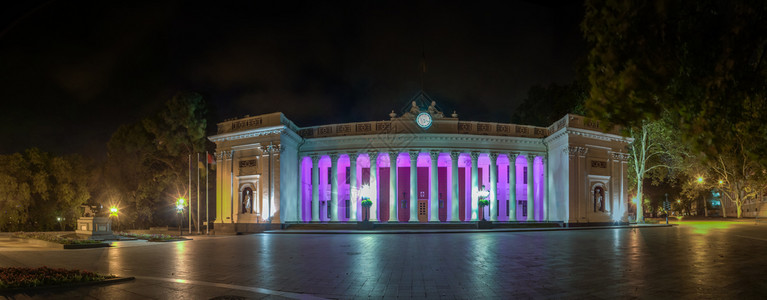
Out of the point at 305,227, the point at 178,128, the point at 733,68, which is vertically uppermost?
the point at 178,128

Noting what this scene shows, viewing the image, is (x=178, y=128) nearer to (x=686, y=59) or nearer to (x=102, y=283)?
(x=102, y=283)

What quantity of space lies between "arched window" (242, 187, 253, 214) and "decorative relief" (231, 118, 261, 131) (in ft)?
18.8

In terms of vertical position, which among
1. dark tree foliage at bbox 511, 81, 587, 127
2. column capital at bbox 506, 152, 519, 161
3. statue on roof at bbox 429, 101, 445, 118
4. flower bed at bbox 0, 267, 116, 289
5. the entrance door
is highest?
dark tree foliage at bbox 511, 81, 587, 127

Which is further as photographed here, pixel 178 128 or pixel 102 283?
pixel 178 128

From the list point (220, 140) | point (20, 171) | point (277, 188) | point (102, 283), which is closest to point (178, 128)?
point (220, 140)

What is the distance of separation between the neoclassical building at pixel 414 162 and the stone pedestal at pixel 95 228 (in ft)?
38.1

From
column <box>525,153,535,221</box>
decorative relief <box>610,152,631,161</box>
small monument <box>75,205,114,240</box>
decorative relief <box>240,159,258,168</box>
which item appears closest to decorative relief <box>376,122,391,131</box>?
decorative relief <box>240,159,258,168</box>

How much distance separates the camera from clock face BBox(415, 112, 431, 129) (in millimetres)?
44344

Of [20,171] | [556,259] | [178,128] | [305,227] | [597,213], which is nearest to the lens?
[556,259]

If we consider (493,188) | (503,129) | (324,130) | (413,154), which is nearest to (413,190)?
(413,154)

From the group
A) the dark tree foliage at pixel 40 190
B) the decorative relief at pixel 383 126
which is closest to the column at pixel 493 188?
the decorative relief at pixel 383 126

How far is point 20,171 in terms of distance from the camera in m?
55.0

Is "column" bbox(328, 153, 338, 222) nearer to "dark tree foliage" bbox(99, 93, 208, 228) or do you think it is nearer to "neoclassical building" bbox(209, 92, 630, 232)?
"neoclassical building" bbox(209, 92, 630, 232)

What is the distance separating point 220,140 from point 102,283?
35443 mm
